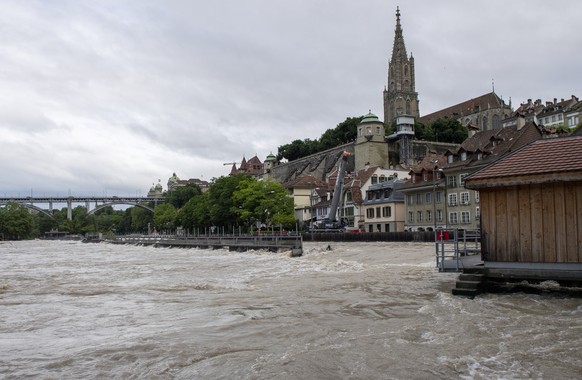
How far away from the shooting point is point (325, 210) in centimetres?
8881

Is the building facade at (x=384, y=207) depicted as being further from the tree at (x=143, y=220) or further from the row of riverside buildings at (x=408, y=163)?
the tree at (x=143, y=220)

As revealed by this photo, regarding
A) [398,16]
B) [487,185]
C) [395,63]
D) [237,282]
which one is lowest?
[237,282]

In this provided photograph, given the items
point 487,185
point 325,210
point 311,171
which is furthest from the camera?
point 311,171

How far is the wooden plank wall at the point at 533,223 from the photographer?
14570 millimetres

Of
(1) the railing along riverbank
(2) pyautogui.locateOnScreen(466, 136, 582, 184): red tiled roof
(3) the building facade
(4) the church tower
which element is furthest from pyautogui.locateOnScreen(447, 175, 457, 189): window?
(4) the church tower

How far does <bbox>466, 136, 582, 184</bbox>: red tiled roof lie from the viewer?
1468 cm

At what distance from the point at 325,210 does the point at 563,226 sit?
243ft

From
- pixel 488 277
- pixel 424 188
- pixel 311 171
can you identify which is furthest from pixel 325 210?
pixel 488 277

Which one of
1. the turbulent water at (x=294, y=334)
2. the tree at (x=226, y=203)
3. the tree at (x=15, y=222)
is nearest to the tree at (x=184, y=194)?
the tree at (x=15, y=222)

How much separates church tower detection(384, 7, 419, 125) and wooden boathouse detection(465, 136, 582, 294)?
137608 mm

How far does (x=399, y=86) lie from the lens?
153250 millimetres

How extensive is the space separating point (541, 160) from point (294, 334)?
350 inches

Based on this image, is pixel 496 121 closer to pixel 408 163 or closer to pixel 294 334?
pixel 408 163

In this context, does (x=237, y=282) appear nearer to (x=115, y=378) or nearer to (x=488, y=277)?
(x=488, y=277)
